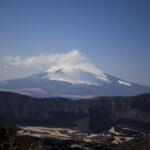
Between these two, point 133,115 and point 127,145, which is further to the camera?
point 133,115

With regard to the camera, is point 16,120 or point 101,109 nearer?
point 16,120

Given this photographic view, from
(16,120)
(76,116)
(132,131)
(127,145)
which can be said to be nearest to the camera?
(127,145)

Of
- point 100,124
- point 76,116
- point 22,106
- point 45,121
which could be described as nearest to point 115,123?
point 100,124

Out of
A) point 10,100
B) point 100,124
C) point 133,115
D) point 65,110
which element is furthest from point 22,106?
point 133,115

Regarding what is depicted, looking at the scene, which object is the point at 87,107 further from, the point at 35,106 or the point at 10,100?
the point at 10,100

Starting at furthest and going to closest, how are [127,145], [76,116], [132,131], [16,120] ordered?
1. [76,116]
2. [16,120]
3. [132,131]
4. [127,145]

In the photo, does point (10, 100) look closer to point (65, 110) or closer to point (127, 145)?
point (65, 110)

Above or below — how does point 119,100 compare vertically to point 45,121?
above
